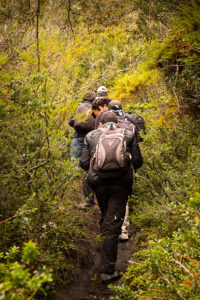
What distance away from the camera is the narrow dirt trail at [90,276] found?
3.31 metres

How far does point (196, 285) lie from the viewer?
1705mm

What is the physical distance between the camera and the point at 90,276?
12.8ft

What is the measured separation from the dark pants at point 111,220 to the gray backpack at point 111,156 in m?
0.26

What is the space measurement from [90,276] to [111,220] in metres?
0.81

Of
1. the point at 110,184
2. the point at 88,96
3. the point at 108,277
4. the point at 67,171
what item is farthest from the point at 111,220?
the point at 88,96

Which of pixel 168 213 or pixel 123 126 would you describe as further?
pixel 123 126

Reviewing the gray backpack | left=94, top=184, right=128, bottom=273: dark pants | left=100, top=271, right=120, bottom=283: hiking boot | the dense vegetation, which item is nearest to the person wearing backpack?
the dense vegetation

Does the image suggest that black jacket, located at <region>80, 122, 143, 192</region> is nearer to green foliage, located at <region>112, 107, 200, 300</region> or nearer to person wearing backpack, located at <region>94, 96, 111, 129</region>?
green foliage, located at <region>112, 107, 200, 300</region>

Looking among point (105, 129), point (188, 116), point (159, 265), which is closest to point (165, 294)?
point (159, 265)

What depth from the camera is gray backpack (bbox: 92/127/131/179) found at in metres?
3.69

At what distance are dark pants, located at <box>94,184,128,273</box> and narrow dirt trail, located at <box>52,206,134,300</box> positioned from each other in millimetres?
208

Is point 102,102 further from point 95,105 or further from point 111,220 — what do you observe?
point 111,220

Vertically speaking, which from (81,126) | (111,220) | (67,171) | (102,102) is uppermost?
(102,102)

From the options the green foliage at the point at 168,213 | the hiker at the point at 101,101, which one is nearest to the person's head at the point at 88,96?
the hiker at the point at 101,101
